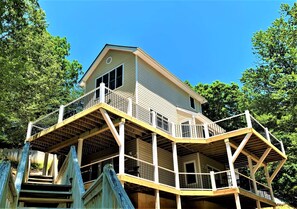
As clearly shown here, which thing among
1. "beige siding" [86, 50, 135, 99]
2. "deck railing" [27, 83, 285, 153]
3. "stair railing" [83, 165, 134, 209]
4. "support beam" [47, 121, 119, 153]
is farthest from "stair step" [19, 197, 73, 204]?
"beige siding" [86, 50, 135, 99]

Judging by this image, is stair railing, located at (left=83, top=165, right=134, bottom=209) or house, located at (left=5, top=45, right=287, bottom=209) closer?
stair railing, located at (left=83, top=165, right=134, bottom=209)

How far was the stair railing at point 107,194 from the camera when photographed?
10.4 ft

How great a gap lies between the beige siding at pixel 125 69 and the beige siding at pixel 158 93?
1.52 ft

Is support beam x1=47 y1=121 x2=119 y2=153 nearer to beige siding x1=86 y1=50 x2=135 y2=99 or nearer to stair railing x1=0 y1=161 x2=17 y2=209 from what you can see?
beige siding x1=86 y1=50 x2=135 y2=99

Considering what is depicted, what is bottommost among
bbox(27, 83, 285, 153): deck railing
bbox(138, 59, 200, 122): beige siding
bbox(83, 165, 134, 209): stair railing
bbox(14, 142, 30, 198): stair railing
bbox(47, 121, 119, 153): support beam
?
bbox(83, 165, 134, 209): stair railing

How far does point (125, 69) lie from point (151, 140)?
4742 millimetres

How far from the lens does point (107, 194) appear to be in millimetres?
3781

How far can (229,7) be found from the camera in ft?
64.0

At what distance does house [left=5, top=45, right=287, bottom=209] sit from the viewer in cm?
1191

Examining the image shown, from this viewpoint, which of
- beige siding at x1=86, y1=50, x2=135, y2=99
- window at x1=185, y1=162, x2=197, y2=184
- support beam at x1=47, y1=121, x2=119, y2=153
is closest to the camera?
support beam at x1=47, y1=121, x2=119, y2=153

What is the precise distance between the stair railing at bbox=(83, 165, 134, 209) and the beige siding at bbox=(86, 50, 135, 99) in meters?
10.5

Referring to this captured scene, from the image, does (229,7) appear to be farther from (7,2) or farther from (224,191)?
(7,2)

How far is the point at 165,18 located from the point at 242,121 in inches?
713

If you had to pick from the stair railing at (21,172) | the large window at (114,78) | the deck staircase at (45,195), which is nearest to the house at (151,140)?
the large window at (114,78)
